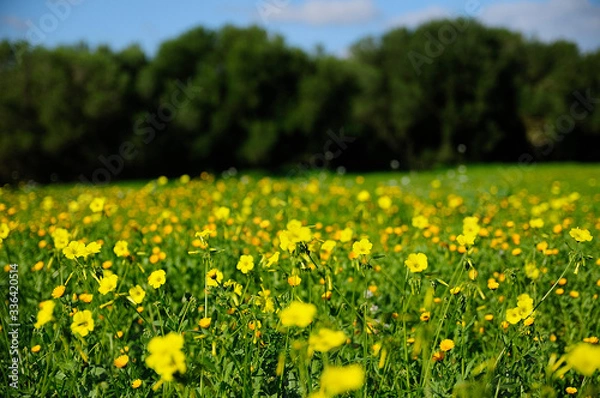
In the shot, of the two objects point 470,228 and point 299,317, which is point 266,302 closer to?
point 299,317

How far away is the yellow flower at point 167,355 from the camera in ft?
4.22

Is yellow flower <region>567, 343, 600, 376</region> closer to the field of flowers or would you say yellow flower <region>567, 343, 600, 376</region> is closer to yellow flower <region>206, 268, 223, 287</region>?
the field of flowers

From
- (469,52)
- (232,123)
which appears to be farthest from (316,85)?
(469,52)

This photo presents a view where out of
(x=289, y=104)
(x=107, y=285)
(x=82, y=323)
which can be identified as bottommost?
(x=82, y=323)

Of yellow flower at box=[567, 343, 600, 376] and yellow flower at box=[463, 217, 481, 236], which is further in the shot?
yellow flower at box=[463, 217, 481, 236]

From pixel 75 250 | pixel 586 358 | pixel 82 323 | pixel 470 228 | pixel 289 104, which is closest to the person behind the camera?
pixel 586 358

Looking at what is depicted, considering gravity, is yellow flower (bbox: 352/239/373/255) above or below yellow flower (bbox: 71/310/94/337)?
above

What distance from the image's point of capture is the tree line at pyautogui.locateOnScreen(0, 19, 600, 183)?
1536 centimetres

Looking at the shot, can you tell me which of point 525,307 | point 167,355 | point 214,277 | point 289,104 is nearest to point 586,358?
point 525,307

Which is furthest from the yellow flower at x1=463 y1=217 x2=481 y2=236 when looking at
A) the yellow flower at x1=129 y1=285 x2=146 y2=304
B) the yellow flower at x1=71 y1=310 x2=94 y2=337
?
the yellow flower at x1=71 y1=310 x2=94 y2=337

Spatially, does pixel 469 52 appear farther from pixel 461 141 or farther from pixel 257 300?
pixel 257 300

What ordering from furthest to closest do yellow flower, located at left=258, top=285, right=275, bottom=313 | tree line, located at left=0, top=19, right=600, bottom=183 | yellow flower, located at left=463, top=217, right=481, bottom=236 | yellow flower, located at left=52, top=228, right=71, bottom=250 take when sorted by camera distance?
tree line, located at left=0, top=19, right=600, bottom=183
yellow flower, located at left=52, top=228, right=71, bottom=250
yellow flower, located at left=463, top=217, right=481, bottom=236
yellow flower, located at left=258, top=285, right=275, bottom=313

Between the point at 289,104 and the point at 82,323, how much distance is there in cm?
1691

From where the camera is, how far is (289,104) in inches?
722
